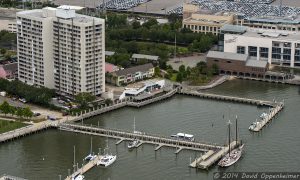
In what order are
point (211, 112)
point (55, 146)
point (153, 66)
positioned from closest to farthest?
point (55, 146)
point (211, 112)
point (153, 66)

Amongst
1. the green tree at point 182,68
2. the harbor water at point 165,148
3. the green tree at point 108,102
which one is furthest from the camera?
the green tree at point 182,68

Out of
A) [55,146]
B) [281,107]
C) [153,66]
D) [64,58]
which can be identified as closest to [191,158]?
[55,146]

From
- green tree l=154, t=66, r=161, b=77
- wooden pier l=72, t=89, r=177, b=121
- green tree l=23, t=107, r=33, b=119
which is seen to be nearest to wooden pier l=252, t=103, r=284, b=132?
wooden pier l=72, t=89, r=177, b=121

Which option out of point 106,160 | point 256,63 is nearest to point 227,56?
point 256,63

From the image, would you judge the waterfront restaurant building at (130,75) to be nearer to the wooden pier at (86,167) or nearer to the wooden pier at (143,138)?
the wooden pier at (143,138)

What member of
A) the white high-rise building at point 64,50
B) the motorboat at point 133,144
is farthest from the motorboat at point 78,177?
the white high-rise building at point 64,50

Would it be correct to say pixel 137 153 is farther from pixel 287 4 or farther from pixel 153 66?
pixel 287 4
